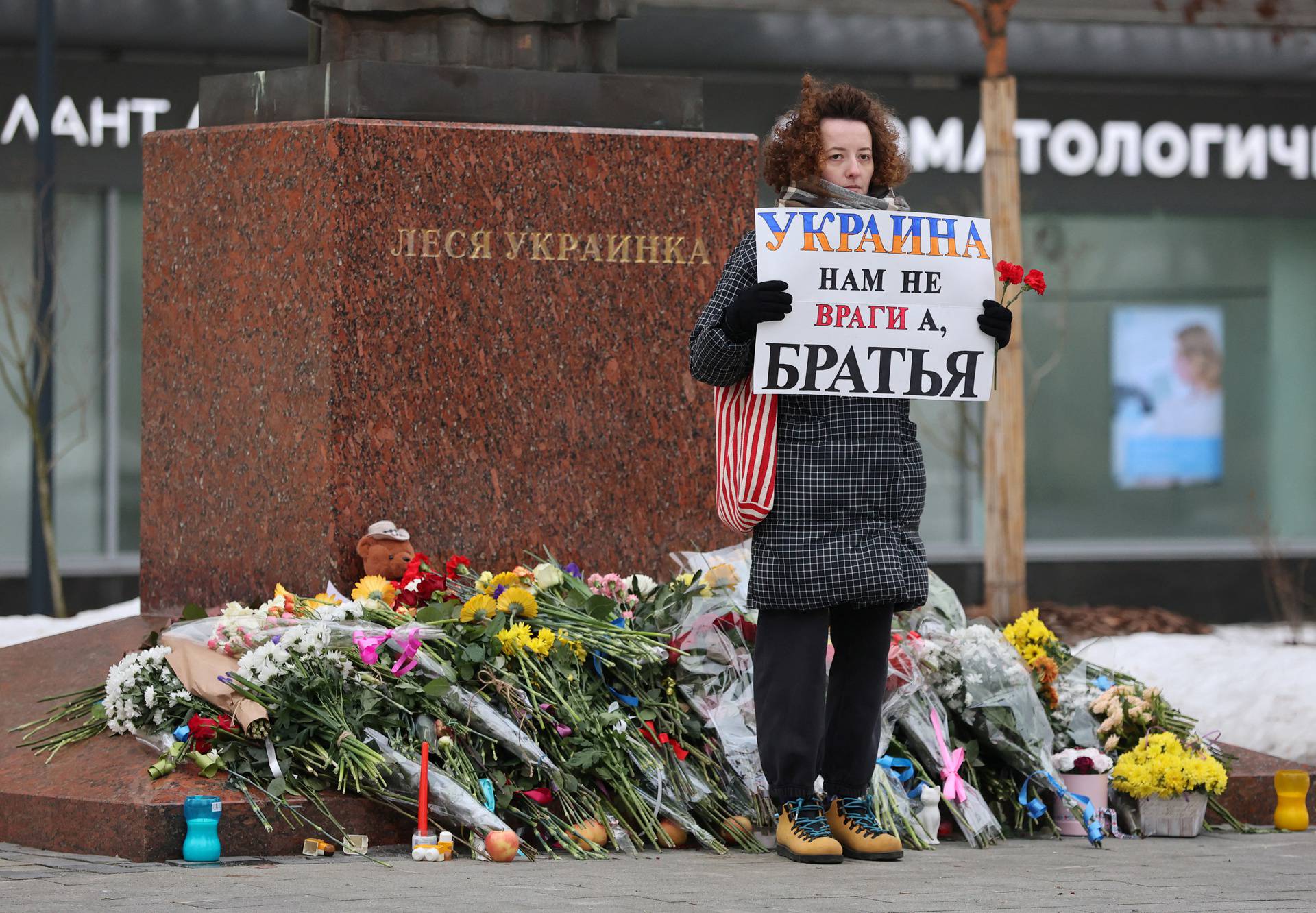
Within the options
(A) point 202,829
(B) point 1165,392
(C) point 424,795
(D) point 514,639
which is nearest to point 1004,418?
(B) point 1165,392

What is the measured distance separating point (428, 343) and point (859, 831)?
7.27 feet

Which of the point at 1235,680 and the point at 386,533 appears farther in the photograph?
the point at 1235,680

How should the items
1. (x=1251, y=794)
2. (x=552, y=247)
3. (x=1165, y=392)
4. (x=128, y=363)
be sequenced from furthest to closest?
1. (x=1165, y=392)
2. (x=128, y=363)
3. (x=552, y=247)
4. (x=1251, y=794)

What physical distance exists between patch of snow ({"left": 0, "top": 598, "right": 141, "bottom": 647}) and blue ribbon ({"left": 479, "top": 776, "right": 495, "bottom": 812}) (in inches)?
217

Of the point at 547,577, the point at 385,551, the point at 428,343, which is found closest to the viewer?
the point at 547,577

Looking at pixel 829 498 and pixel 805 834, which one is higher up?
pixel 829 498

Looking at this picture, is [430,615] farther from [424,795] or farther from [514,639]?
[424,795]

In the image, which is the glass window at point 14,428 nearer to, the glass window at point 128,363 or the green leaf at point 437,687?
the glass window at point 128,363

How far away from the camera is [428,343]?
6.60m

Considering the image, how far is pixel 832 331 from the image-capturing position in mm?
5398

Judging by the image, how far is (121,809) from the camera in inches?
201

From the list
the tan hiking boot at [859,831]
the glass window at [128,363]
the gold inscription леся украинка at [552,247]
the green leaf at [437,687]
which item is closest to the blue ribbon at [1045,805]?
the tan hiking boot at [859,831]

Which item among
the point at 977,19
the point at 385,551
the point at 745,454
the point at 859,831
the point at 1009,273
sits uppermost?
the point at 977,19

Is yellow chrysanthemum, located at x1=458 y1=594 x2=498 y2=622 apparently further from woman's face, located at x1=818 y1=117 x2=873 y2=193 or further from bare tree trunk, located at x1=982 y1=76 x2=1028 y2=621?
bare tree trunk, located at x1=982 y1=76 x2=1028 y2=621
